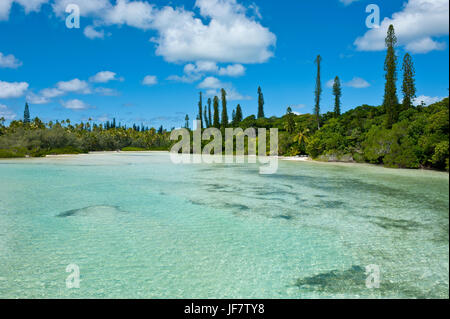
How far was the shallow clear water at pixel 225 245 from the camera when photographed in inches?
176

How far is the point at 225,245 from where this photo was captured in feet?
20.9

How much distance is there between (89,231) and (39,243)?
1129mm

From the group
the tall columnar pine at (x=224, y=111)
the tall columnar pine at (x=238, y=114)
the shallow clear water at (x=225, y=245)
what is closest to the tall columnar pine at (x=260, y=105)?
the tall columnar pine at (x=238, y=114)

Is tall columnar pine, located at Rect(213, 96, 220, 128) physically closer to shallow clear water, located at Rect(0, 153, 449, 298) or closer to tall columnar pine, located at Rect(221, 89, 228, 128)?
tall columnar pine, located at Rect(221, 89, 228, 128)

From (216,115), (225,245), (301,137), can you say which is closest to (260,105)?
(216,115)

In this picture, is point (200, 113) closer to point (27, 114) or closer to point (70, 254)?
point (27, 114)

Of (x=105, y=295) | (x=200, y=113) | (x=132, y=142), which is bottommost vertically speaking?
(x=105, y=295)

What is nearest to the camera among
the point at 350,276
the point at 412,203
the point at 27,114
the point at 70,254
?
the point at 350,276

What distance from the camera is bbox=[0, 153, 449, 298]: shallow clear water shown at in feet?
14.6

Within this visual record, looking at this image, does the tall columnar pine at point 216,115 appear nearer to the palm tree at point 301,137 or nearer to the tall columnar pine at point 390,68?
the palm tree at point 301,137

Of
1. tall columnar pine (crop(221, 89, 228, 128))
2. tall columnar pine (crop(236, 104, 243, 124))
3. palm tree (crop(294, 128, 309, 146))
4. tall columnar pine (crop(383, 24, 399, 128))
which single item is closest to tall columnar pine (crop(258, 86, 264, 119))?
tall columnar pine (crop(236, 104, 243, 124))

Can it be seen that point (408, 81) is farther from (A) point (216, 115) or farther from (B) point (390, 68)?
(A) point (216, 115)
